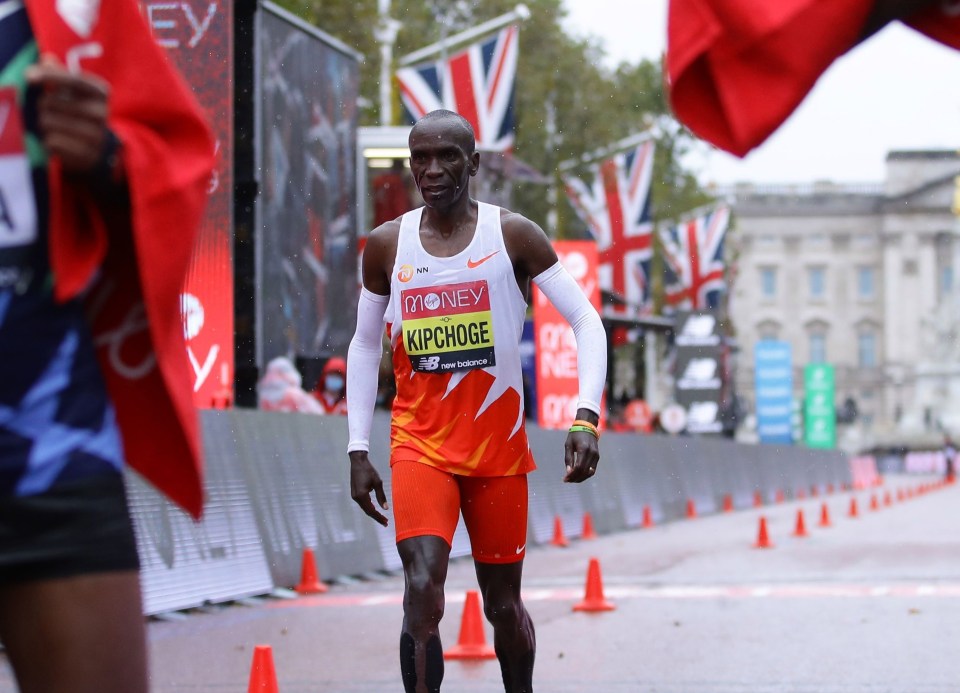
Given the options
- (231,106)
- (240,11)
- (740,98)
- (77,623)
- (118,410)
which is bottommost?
(77,623)

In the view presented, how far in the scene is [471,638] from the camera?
9312mm

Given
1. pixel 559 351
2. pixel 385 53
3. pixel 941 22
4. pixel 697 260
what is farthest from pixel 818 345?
pixel 941 22

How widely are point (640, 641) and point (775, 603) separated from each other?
247 centimetres

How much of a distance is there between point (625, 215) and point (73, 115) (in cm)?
3231

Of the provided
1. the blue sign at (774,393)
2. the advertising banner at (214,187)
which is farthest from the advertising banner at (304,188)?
the blue sign at (774,393)

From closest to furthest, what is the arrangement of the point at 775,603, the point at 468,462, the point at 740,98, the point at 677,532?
the point at 740,98 < the point at 468,462 < the point at 775,603 < the point at 677,532

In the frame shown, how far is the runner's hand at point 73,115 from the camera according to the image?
110 inches

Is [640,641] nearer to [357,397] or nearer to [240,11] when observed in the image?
[357,397]

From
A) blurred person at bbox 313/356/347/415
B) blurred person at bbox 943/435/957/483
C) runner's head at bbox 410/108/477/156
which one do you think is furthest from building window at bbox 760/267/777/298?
runner's head at bbox 410/108/477/156

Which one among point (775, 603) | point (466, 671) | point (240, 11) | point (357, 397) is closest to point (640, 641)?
point (466, 671)

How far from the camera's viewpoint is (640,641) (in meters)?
9.81

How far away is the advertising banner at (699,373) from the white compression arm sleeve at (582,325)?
32.2 meters

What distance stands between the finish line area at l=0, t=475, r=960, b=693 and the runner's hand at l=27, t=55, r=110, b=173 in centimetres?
540

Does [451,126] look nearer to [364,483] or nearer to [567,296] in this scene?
[567,296]
